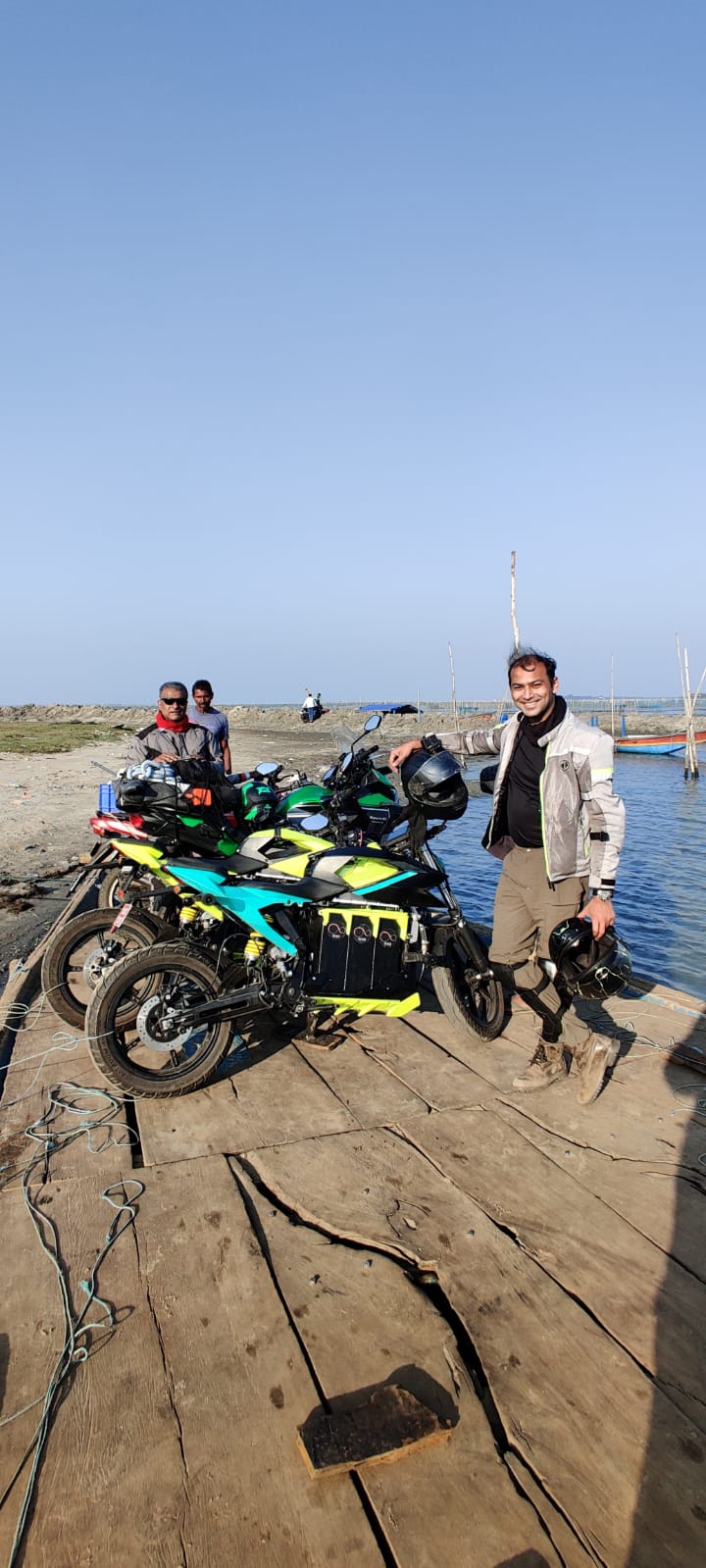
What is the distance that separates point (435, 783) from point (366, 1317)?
229cm

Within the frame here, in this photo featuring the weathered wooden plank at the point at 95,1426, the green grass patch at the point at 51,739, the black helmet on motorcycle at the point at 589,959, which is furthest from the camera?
the green grass patch at the point at 51,739

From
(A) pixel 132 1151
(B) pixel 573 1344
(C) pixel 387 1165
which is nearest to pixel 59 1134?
(A) pixel 132 1151

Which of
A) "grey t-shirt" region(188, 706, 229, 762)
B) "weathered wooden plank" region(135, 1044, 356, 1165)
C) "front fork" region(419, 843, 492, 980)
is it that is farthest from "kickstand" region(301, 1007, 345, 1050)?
"grey t-shirt" region(188, 706, 229, 762)

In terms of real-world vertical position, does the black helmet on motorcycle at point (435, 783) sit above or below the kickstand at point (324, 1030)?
above

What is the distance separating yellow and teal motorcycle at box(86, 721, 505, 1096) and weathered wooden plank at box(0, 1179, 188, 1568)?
0.94 m

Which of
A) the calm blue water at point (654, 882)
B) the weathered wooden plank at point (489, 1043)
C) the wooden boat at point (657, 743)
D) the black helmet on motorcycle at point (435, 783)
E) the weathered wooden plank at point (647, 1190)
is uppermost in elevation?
the black helmet on motorcycle at point (435, 783)

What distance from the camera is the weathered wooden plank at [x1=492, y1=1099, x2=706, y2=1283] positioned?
246 cm

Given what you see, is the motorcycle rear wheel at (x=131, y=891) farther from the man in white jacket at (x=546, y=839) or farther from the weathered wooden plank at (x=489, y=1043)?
the weathered wooden plank at (x=489, y=1043)

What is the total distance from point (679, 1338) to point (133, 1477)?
4.57 feet

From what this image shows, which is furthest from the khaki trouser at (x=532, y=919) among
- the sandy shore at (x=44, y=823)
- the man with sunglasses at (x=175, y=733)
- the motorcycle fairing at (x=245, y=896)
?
the man with sunglasses at (x=175, y=733)

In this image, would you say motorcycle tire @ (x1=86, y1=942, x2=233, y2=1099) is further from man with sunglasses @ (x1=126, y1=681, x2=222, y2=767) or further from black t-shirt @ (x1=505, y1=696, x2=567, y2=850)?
man with sunglasses @ (x1=126, y1=681, x2=222, y2=767)

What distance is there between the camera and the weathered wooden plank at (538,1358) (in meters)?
1.64

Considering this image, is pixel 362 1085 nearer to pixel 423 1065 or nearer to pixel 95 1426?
pixel 423 1065

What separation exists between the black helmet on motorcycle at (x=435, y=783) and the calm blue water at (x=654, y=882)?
4.96m
